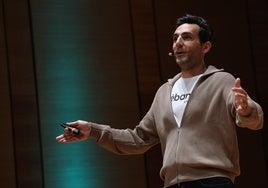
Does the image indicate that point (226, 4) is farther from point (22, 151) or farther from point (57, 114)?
point (22, 151)

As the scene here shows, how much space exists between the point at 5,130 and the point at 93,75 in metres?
0.74

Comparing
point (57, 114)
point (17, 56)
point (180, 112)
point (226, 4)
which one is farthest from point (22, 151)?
point (226, 4)

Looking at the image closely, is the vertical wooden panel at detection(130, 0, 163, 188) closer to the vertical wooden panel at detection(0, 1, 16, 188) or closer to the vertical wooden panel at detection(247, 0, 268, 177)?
the vertical wooden panel at detection(247, 0, 268, 177)

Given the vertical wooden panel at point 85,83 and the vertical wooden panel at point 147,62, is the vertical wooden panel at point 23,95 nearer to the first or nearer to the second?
the vertical wooden panel at point 85,83

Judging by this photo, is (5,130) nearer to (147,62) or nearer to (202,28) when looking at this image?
(147,62)

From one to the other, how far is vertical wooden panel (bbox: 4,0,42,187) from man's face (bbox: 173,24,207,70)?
5.32ft

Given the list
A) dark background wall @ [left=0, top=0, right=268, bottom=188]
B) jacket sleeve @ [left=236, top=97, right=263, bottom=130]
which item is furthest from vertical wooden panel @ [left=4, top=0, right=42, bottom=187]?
jacket sleeve @ [left=236, top=97, right=263, bottom=130]

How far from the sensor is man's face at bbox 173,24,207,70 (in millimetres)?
2645

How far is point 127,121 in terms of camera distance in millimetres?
4211

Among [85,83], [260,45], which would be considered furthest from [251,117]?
[260,45]

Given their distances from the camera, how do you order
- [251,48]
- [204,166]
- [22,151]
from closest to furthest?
1. [204,166]
2. [22,151]
3. [251,48]

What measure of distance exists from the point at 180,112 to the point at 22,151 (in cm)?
170

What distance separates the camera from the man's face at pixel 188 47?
264cm

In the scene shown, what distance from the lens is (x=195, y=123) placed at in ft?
8.17
